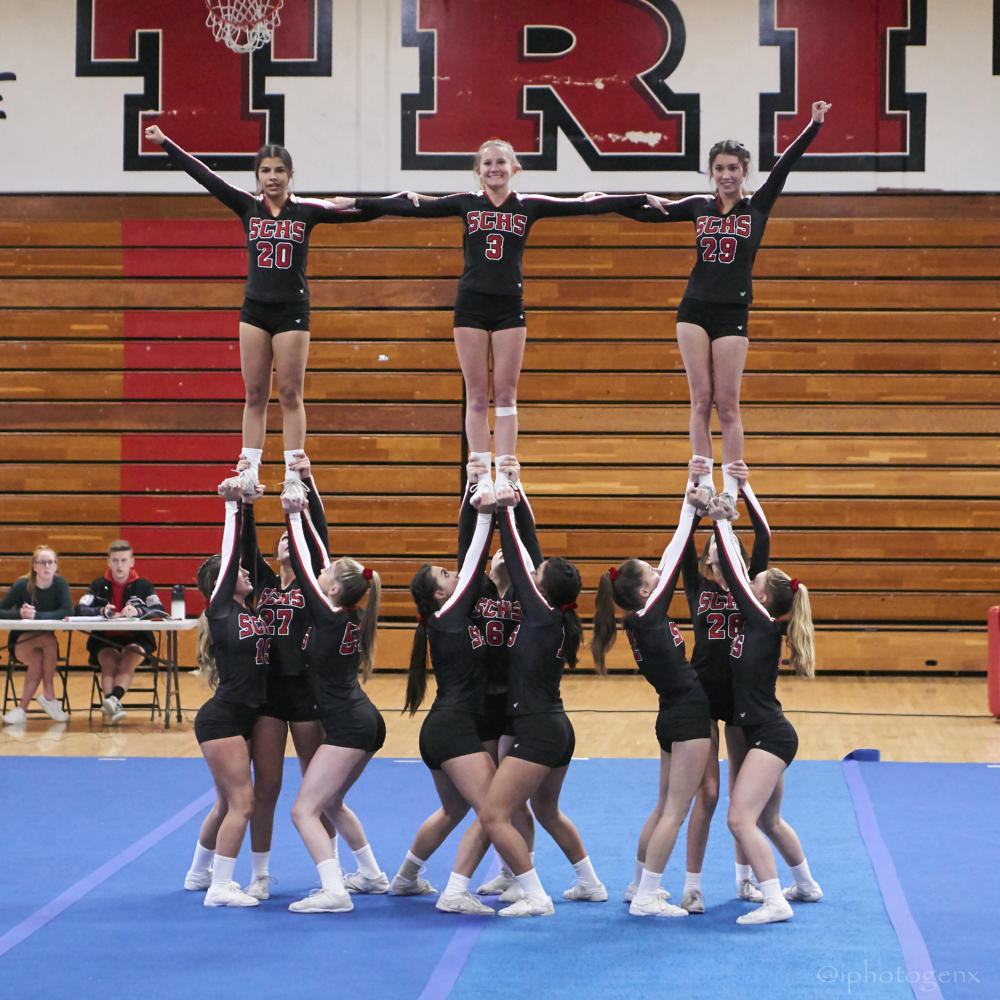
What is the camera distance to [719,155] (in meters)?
5.39

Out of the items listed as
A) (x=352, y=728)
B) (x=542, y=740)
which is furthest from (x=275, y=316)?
(x=542, y=740)

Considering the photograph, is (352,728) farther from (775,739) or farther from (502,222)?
(502,222)

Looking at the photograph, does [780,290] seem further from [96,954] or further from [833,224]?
[96,954]

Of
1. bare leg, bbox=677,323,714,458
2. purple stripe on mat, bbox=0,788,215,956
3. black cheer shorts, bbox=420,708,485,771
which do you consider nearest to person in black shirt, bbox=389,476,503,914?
black cheer shorts, bbox=420,708,485,771

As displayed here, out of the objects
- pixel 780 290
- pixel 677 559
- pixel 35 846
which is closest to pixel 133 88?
pixel 780 290

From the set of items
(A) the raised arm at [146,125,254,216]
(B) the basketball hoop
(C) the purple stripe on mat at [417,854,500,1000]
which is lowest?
(C) the purple stripe on mat at [417,854,500,1000]

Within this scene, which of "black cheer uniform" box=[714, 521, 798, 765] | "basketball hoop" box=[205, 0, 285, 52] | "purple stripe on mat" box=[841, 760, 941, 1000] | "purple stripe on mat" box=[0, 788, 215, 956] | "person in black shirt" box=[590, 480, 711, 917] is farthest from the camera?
"basketball hoop" box=[205, 0, 285, 52]

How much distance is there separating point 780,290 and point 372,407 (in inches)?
153

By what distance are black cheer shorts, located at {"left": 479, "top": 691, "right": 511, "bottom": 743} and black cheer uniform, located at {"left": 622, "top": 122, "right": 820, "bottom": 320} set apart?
1943mm

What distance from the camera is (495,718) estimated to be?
5.55m

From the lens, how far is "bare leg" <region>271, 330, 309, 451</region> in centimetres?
564

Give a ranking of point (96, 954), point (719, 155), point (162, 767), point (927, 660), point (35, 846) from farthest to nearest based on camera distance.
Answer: point (927, 660)
point (162, 767)
point (35, 846)
point (719, 155)
point (96, 954)

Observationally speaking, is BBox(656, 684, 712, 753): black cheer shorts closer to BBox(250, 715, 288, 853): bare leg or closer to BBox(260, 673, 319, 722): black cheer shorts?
BBox(260, 673, 319, 722): black cheer shorts

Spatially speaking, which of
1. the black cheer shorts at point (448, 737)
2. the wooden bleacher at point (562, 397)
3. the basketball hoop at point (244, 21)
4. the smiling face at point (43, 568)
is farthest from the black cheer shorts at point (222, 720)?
the basketball hoop at point (244, 21)
